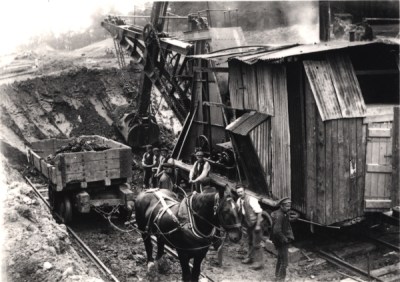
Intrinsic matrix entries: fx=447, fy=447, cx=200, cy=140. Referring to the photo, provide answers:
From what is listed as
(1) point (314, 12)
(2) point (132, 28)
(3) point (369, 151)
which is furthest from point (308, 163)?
(1) point (314, 12)

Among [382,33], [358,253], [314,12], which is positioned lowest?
[358,253]

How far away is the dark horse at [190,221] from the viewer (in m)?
6.21

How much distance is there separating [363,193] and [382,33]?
11.5 m

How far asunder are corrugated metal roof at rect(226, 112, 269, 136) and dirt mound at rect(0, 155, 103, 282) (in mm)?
4308

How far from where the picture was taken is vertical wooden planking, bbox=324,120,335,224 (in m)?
8.72

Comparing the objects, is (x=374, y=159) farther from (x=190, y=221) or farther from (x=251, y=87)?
(x=190, y=221)

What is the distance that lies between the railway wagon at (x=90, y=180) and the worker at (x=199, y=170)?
153cm

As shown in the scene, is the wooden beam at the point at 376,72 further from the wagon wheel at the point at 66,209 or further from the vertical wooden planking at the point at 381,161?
the wagon wheel at the point at 66,209

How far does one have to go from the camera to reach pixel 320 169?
29.0 feet

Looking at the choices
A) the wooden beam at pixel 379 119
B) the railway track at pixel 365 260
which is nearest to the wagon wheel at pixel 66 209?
the railway track at pixel 365 260

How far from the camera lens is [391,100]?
10680 millimetres

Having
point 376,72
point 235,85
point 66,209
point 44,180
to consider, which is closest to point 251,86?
point 235,85

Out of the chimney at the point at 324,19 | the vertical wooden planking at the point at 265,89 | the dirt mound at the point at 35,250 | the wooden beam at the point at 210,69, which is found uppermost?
the chimney at the point at 324,19

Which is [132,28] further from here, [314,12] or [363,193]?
[314,12]
